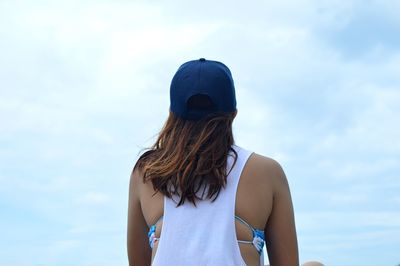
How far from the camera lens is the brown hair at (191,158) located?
138 inches

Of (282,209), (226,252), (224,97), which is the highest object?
(224,97)

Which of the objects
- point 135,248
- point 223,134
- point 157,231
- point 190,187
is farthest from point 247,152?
point 135,248

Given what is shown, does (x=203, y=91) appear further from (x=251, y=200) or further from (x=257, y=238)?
(x=257, y=238)

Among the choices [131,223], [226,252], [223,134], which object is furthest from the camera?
[131,223]

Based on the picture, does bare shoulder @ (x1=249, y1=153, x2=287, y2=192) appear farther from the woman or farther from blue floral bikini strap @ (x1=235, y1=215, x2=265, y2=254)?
blue floral bikini strap @ (x1=235, y1=215, x2=265, y2=254)

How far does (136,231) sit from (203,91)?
0.94 metres

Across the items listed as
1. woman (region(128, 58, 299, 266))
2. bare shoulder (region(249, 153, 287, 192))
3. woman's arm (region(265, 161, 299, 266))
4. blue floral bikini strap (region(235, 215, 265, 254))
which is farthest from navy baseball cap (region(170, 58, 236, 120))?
blue floral bikini strap (region(235, 215, 265, 254))

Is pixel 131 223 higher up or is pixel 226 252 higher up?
pixel 131 223

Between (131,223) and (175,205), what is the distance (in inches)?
22.1

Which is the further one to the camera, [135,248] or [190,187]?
[135,248]

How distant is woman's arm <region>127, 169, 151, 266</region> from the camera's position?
3.90 metres

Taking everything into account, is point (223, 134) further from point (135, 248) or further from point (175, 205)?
point (135, 248)

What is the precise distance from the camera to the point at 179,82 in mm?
3748

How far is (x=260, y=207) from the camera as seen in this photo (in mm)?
3557
